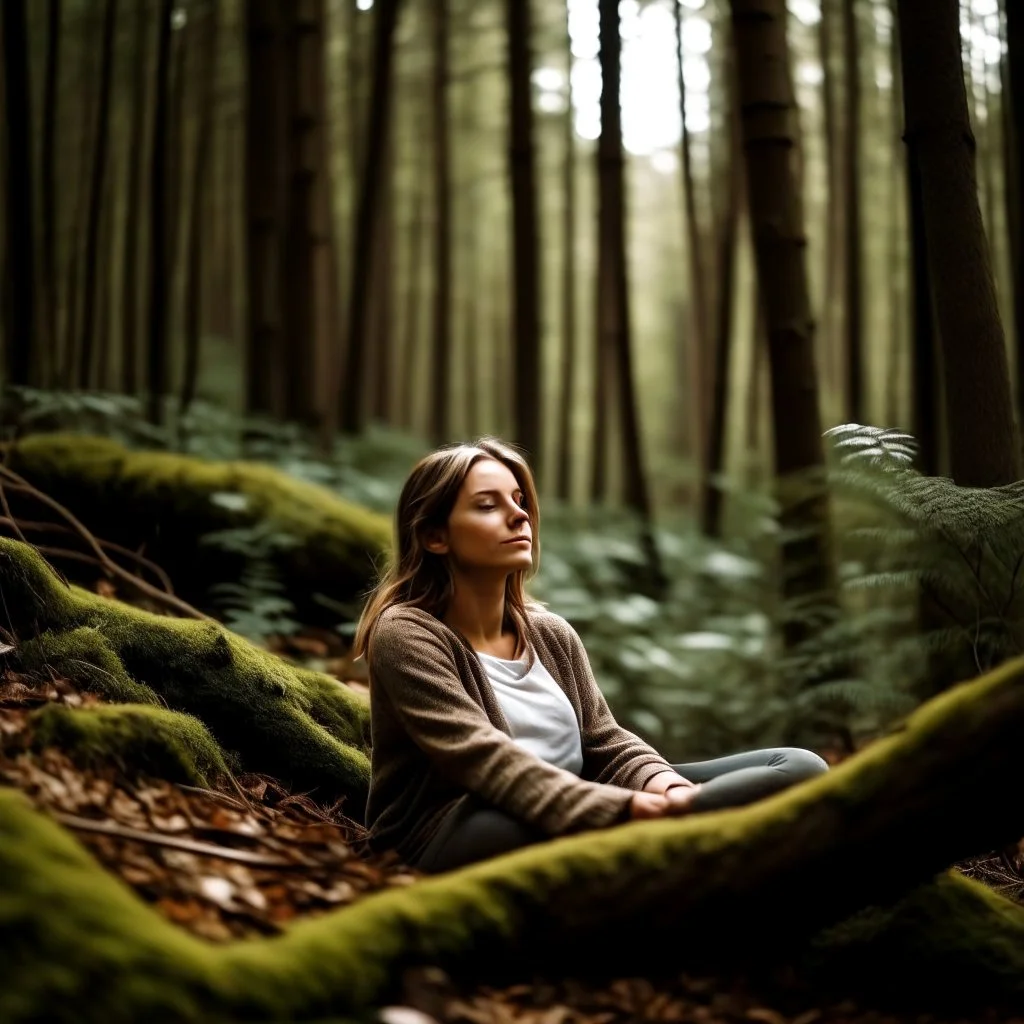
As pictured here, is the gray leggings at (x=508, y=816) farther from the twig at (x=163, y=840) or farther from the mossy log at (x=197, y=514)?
the mossy log at (x=197, y=514)

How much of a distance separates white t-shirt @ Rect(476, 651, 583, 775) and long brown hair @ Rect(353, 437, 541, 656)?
196mm

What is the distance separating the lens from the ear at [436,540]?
12.1 ft

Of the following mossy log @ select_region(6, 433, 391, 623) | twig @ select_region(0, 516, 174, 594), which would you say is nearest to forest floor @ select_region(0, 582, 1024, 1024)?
twig @ select_region(0, 516, 174, 594)

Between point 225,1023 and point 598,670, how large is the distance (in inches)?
234

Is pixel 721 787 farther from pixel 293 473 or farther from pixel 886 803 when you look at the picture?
pixel 293 473

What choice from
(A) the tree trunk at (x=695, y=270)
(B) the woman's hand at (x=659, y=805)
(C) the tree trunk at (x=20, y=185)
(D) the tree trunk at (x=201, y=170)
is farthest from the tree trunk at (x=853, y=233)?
(B) the woman's hand at (x=659, y=805)

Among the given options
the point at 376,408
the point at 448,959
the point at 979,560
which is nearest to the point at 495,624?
the point at 448,959

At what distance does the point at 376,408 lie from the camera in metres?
18.4

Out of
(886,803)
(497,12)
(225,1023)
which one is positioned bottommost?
(225,1023)

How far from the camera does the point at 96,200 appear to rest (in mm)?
9750

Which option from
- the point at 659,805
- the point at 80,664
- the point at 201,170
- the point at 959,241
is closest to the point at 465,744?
the point at 659,805

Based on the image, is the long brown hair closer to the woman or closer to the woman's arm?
the woman

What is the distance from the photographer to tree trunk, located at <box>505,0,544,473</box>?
10.0 meters

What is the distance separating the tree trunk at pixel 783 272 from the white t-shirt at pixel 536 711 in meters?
3.30
